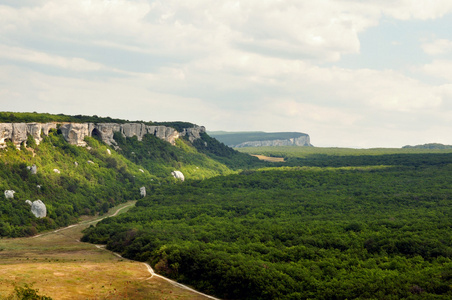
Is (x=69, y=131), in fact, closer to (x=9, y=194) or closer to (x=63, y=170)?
(x=63, y=170)

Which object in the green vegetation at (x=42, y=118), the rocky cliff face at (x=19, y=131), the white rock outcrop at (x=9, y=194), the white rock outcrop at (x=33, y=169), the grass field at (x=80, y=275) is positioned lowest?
the grass field at (x=80, y=275)

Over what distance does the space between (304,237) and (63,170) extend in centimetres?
8788

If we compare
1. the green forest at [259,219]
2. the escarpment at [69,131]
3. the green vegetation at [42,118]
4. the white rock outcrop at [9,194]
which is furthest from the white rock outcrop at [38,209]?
the green vegetation at [42,118]

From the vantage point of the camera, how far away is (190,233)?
284 ft

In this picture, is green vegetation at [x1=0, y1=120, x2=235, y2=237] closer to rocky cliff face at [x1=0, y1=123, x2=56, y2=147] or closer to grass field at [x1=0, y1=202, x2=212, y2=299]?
rocky cliff face at [x1=0, y1=123, x2=56, y2=147]

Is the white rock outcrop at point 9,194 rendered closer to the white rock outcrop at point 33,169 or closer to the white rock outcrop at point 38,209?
the white rock outcrop at point 38,209

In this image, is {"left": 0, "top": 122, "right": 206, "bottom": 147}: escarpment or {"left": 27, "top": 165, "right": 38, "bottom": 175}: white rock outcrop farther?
{"left": 0, "top": 122, "right": 206, "bottom": 147}: escarpment

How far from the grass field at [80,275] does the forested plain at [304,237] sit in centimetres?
491

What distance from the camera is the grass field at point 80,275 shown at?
53188 mm

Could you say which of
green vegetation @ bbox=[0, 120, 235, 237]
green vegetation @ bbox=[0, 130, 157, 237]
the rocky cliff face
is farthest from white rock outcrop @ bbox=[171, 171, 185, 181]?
the rocky cliff face

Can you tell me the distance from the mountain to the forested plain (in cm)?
1694

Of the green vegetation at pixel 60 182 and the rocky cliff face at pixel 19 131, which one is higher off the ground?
the rocky cliff face at pixel 19 131

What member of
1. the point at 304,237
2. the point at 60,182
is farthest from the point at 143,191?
the point at 304,237

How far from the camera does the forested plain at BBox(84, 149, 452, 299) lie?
53641 millimetres
